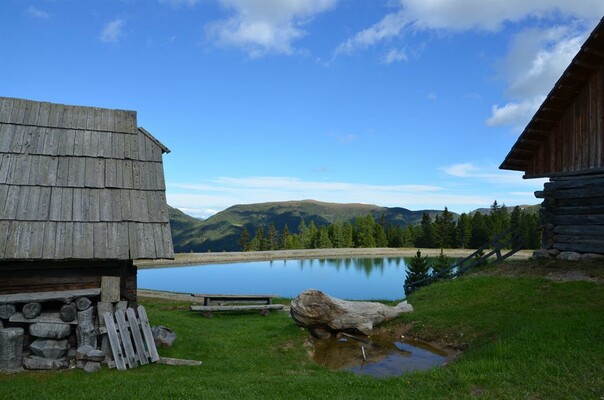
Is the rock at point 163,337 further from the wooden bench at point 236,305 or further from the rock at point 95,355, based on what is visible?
the wooden bench at point 236,305

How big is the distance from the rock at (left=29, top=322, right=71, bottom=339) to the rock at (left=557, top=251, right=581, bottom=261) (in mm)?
17947

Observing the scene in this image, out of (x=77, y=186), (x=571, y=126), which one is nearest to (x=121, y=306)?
(x=77, y=186)

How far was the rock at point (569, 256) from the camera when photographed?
18.2 metres

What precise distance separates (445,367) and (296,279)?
3438 centimetres

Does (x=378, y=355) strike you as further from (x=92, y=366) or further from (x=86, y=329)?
(x=86, y=329)

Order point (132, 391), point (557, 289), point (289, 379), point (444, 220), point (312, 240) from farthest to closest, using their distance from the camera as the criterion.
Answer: point (312, 240)
point (444, 220)
point (557, 289)
point (289, 379)
point (132, 391)

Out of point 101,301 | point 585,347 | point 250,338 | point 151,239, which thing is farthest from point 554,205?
point 101,301

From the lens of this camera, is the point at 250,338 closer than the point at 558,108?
Yes

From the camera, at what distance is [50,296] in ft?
35.1

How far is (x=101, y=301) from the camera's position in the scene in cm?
1108

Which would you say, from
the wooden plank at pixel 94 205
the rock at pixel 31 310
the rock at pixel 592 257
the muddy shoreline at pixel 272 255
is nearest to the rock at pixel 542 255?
the rock at pixel 592 257

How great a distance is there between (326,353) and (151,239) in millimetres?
6525

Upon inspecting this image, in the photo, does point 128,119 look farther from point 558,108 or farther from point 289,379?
point 558,108

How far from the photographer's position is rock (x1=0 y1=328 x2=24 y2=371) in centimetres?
1001
